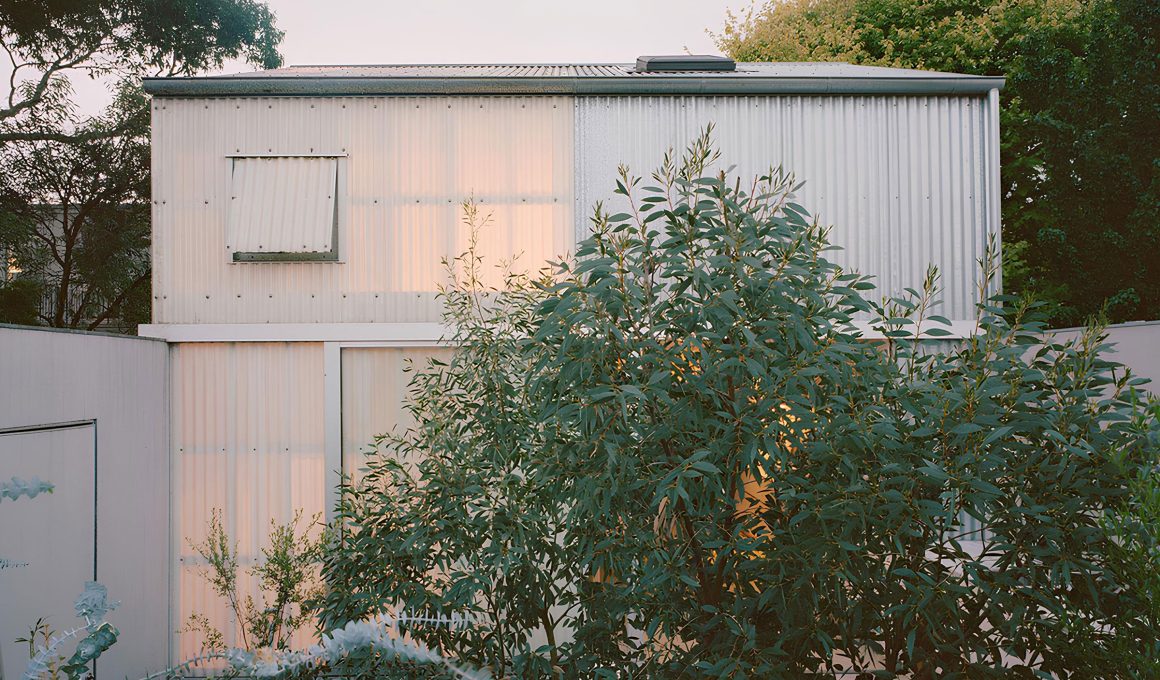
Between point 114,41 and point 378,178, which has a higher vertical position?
point 114,41

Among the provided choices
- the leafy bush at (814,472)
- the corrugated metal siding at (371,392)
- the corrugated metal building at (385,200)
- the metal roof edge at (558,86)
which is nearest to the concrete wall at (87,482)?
the corrugated metal building at (385,200)

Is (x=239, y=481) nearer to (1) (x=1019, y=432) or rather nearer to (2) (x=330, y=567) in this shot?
(2) (x=330, y=567)

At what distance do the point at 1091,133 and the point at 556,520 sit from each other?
1402 cm

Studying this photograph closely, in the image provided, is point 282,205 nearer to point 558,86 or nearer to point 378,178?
point 378,178

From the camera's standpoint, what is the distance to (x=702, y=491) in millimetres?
2703

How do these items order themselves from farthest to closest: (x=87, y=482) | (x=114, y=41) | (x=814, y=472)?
(x=114, y=41) → (x=87, y=482) → (x=814, y=472)

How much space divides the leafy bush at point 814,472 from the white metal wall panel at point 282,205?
13.3 ft

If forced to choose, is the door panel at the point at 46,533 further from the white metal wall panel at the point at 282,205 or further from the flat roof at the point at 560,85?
the flat roof at the point at 560,85

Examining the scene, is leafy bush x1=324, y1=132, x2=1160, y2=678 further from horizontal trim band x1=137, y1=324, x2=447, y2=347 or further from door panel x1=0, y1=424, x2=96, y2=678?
door panel x1=0, y1=424, x2=96, y2=678

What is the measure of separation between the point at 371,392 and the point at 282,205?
1.83 metres

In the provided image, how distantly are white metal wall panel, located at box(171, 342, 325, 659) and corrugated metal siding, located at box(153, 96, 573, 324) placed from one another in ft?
1.57

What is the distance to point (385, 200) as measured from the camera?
648 cm

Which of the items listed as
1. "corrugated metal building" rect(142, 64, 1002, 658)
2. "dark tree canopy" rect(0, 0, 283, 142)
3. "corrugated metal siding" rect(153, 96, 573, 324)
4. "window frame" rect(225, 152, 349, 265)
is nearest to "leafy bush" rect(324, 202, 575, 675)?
"corrugated metal building" rect(142, 64, 1002, 658)

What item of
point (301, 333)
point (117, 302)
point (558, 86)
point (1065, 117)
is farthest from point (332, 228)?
point (1065, 117)
